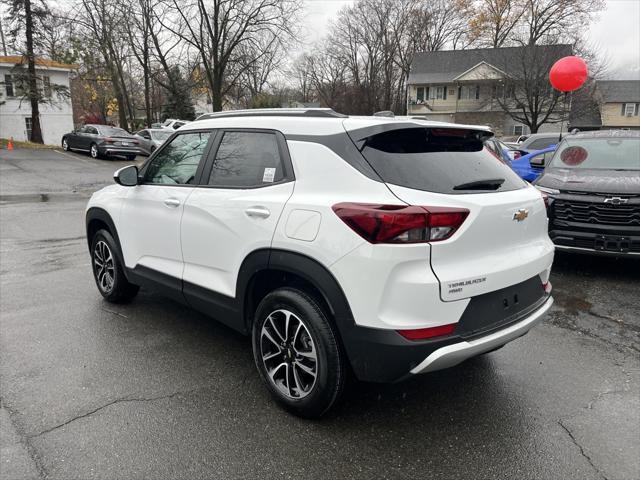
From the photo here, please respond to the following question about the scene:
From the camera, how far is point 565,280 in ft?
19.1

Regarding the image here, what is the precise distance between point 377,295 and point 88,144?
2488 centimetres

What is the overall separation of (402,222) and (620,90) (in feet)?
207

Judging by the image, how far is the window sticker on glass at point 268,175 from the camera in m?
3.04

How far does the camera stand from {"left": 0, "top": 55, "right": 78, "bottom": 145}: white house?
106ft

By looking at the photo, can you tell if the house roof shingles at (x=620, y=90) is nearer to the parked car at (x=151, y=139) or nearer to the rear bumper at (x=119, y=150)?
the parked car at (x=151, y=139)

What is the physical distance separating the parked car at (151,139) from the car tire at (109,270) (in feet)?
64.7

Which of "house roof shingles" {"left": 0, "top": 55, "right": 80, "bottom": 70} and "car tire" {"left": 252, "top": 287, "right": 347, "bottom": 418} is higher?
"house roof shingles" {"left": 0, "top": 55, "right": 80, "bottom": 70}

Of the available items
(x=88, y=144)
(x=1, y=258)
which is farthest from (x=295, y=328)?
(x=88, y=144)

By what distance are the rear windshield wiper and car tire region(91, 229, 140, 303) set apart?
10.7 ft

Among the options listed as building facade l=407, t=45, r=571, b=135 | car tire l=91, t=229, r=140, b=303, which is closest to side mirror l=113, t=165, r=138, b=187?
car tire l=91, t=229, r=140, b=303

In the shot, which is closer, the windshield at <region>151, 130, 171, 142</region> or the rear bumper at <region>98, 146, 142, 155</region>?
the rear bumper at <region>98, 146, 142, 155</region>

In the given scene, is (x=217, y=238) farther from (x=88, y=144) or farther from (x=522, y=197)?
(x=88, y=144)

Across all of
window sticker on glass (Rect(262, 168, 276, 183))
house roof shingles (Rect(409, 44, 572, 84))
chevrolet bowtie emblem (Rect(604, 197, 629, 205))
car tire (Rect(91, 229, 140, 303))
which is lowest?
car tire (Rect(91, 229, 140, 303))

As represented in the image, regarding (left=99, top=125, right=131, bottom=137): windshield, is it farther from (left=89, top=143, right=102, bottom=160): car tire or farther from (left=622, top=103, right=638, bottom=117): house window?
(left=622, top=103, right=638, bottom=117): house window
